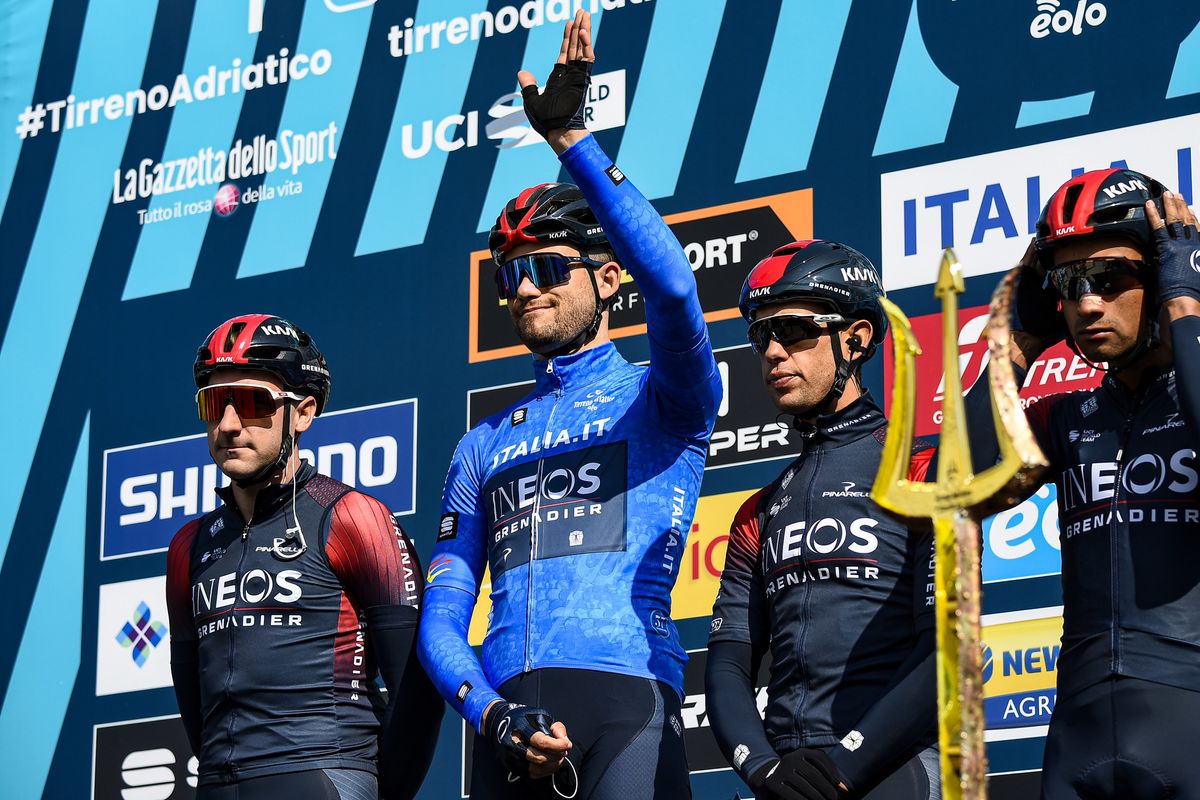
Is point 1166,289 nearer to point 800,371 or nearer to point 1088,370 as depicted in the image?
point 800,371

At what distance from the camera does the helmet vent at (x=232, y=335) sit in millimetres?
3963

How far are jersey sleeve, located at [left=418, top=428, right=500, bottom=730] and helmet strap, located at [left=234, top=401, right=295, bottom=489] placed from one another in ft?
1.18

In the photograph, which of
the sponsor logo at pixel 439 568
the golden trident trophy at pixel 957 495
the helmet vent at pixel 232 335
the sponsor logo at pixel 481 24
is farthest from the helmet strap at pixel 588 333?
the golden trident trophy at pixel 957 495

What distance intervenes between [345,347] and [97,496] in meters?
0.94

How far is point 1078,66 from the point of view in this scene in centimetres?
442

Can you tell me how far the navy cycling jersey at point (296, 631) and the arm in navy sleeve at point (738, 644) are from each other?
2.28ft

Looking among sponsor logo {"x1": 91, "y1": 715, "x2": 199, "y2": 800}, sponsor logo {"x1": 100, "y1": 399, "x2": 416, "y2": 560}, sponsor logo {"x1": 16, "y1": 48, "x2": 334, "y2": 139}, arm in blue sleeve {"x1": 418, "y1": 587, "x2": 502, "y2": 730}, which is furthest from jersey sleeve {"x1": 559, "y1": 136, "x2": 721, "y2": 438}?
sponsor logo {"x1": 16, "y1": 48, "x2": 334, "y2": 139}

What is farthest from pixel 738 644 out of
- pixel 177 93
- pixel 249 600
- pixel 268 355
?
pixel 177 93

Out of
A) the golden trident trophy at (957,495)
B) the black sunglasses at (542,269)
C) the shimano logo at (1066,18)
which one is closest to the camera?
the golden trident trophy at (957,495)

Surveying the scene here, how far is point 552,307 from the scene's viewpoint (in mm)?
→ 3609

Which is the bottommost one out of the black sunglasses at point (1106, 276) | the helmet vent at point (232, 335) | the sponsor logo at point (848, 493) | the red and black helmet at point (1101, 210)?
the sponsor logo at point (848, 493)

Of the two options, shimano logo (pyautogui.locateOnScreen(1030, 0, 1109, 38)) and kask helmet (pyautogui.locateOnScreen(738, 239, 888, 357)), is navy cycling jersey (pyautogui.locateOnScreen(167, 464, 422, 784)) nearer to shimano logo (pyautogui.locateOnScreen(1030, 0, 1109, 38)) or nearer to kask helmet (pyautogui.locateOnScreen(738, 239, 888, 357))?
kask helmet (pyautogui.locateOnScreen(738, 239, 888, 357))

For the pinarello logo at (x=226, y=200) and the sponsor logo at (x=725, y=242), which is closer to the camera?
the sponsor logo at (x=725, y=242)

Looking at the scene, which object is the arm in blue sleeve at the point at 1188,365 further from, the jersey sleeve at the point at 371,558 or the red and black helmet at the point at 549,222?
the jersey sleeve at the point at 371,558
